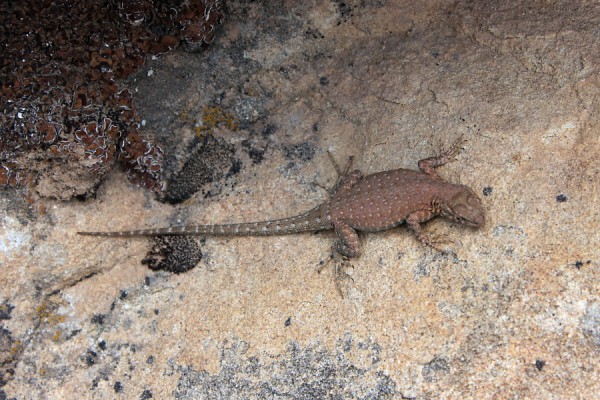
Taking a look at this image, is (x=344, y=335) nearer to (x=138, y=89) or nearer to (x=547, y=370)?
(x=547, y=370)

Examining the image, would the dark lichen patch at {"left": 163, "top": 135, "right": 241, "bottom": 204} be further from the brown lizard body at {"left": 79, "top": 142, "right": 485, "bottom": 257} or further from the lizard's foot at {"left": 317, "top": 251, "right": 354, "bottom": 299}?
the lizard's foot at {"left": 317, "top": 251, "right": 354, "bottom": 299}

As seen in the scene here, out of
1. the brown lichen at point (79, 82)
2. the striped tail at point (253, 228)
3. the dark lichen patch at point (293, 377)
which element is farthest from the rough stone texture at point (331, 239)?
the brown lichen at point (79, 82)

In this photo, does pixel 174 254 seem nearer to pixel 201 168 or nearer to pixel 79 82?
pixel 201 168

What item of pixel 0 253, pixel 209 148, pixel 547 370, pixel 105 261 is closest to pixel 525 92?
pixel 547 370

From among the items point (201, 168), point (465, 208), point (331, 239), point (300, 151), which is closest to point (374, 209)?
point (331, 239)

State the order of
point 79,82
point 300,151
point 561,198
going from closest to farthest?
point 561,198
point 79,82
point 300,151

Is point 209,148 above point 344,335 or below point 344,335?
above

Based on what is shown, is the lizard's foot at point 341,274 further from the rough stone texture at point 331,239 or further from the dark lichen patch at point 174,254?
the dark lichen patch at point 174,254
